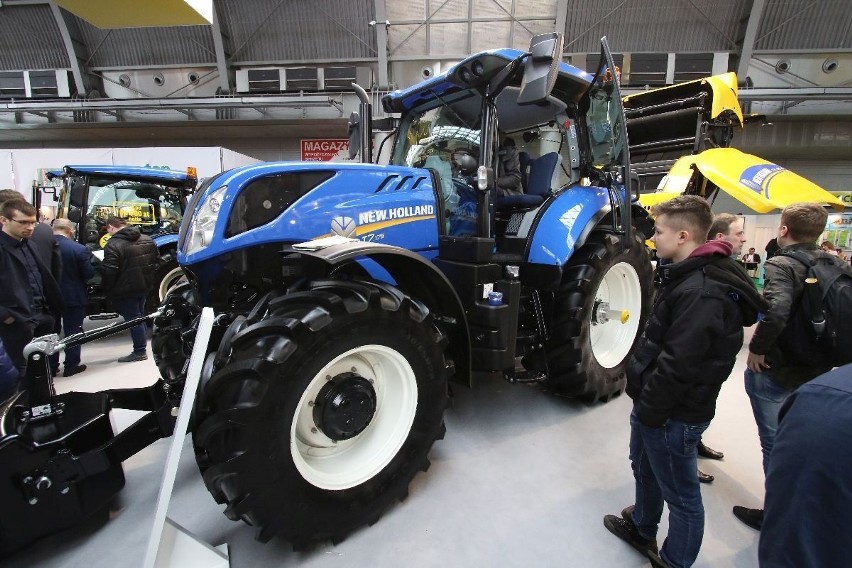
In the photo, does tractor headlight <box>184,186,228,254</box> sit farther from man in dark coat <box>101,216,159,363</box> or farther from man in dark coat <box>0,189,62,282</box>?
man in dark coat <box>101,216,159,363</box>

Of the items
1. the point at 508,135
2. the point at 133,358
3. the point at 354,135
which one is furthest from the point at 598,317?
the point at 133,358

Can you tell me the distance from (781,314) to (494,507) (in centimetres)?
158

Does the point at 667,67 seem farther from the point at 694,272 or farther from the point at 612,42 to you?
the point at 694,272

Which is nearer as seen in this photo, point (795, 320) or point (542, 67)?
point (795, 320)

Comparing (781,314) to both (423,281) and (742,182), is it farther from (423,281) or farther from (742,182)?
(742,182)

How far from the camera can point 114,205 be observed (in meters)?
6.24

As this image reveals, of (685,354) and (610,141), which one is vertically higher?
(610,141)

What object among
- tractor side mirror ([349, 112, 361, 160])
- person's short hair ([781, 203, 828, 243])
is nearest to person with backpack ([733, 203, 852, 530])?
person's short hair ([781, 203, 828, 243])

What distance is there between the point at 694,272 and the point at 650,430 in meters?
0.61

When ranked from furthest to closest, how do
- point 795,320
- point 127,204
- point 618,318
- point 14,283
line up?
point 127,204 < point 618,318 < point 14,283 < point 795,320

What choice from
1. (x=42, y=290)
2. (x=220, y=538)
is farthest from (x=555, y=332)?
(x=42, y=290)

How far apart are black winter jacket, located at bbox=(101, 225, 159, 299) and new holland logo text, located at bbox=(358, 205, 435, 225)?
367cm

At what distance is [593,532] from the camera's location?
6.42ft

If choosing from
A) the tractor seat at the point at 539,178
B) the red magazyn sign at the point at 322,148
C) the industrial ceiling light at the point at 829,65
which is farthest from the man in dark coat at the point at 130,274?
the industrial ceiling light at the point at 829,65
